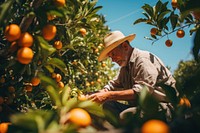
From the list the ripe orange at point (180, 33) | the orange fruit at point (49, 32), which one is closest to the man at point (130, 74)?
the ripe orange at point (180, 33)

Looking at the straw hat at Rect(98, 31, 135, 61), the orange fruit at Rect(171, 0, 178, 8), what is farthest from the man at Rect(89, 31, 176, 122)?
the orange fruit at Rect(171, 0, 178, 8)

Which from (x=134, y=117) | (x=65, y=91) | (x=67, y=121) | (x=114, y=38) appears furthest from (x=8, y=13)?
(x=114, y=38)

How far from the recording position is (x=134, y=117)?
1059 mm

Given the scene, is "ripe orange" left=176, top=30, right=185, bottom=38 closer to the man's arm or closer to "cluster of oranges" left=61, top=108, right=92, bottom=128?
the man's arm

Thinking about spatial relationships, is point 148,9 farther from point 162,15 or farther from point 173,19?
point 173,19

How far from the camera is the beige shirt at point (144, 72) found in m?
2.40

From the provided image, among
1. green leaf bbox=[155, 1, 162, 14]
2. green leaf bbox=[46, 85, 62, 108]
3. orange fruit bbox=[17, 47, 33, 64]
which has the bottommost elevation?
green leaf bbox=[46, 85, 62, 108]

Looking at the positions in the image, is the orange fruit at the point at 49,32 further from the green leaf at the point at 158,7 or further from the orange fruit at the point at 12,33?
the green leaf at the point at 158,7

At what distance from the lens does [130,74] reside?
2.78 metres

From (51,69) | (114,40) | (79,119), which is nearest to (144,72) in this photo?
(114,40)

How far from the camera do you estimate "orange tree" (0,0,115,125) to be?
1.41m

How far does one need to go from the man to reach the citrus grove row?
0.32 m

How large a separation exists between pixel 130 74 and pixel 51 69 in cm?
124

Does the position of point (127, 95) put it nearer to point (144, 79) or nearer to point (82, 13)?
point (144, 79)
